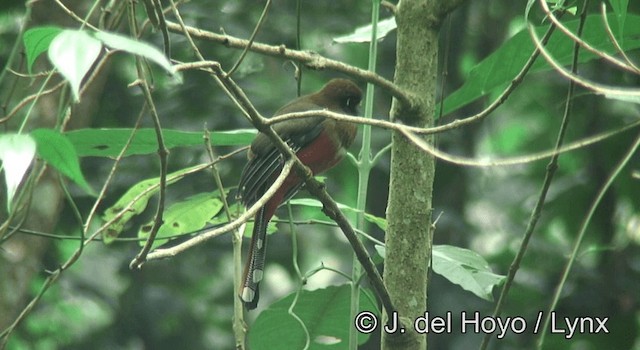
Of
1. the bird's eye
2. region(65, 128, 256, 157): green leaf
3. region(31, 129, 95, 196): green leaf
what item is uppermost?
region(31, 129, 95, 196): green leaf

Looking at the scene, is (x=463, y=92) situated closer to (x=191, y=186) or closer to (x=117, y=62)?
(x=191, y=186)

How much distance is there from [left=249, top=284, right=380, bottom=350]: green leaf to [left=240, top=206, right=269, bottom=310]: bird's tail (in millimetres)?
205

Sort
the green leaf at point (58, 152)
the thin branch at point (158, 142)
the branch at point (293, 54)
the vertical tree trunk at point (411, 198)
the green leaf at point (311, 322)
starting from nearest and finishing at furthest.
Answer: the green leaf at point (58, 152) < the thin branch at point (158, 142) < the branch at point (293, 54) < the vertical tree trunk at point (411, 198) < the green leaf at point (311, 322)

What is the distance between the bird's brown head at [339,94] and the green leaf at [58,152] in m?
2.70

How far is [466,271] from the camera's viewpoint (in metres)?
2.42

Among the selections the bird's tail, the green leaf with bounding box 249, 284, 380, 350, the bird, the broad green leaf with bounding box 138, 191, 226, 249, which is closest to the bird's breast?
the bird

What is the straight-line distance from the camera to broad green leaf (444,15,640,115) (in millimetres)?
2336

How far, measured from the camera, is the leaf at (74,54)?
1013 millimetres

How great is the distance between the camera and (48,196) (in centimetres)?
466

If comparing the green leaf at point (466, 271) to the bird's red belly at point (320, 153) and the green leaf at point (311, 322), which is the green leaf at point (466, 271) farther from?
the bird's red belly at point (320, 153)

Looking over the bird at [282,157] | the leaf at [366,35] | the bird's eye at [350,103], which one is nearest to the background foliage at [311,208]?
the bird's eye at [350,103]

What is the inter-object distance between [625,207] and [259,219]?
2654 millimetres

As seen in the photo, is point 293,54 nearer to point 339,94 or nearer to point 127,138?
point 127,138

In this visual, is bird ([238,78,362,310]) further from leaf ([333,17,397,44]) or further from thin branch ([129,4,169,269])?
thin branch ([129,4,169,269])
